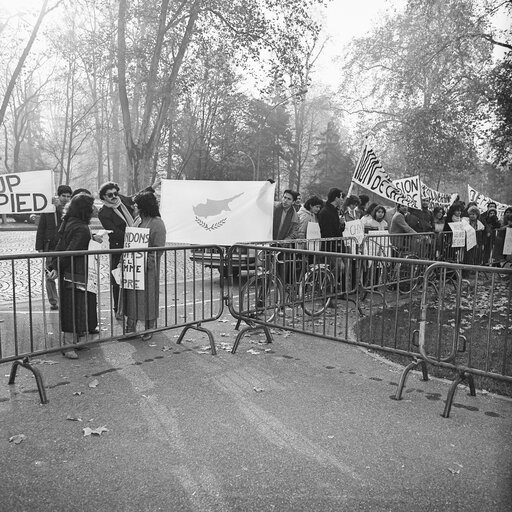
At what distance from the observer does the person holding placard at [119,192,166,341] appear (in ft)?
20.4

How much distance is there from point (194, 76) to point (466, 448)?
21.4m

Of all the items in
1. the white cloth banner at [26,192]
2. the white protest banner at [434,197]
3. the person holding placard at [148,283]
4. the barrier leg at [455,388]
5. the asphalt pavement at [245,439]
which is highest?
the white protest banner at [434,197]

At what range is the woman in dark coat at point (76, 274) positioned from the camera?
19.2 ft

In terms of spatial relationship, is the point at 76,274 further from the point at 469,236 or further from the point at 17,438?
the point at 469,236

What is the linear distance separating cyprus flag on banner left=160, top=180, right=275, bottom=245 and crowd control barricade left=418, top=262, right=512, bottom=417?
11.0ft

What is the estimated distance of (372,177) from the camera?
10.6 metres

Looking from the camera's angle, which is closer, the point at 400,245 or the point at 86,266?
the point at 86,266

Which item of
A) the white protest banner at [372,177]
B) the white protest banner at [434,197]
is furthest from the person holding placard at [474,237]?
the white protest banner at [434,197]

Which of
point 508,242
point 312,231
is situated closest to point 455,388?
point 312,231

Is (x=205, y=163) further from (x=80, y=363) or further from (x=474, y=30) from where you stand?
(x=80, y=363)

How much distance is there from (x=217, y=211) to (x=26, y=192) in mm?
3861

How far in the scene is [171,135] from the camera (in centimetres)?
3762

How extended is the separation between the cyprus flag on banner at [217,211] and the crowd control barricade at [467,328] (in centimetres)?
334

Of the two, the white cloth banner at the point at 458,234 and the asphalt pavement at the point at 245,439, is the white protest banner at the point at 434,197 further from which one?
the asphalt pavement at the point at 245,439
